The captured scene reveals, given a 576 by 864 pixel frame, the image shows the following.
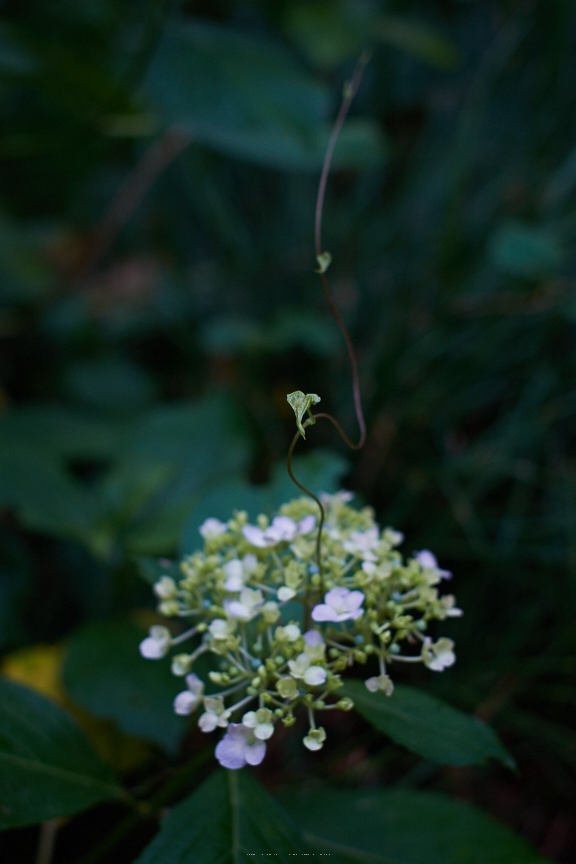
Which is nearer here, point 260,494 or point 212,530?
point 212,530

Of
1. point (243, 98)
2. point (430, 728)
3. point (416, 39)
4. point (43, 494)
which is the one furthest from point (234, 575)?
point (416, 39)

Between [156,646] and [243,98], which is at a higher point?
[243,98]

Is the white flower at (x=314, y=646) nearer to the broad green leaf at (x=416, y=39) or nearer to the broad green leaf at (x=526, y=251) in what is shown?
the broad green leaf at (x=526, y=251)

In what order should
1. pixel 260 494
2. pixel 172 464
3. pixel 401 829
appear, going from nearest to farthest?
1. pixel 401 829
2. pixel 260 494
3. pixel 172 464

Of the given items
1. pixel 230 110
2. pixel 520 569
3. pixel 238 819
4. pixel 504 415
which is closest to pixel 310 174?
pixel 230 110

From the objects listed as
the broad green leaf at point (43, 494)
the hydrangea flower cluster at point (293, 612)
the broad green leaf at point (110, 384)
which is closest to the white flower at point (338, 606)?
the hydrangea flower cluster at point (293, 612)

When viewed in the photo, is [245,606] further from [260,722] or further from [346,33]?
[346,33]

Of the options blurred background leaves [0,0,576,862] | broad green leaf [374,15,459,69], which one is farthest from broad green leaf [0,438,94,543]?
broad green leaf [374,15,459,69]

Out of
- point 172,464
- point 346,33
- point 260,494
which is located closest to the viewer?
point 260,494
